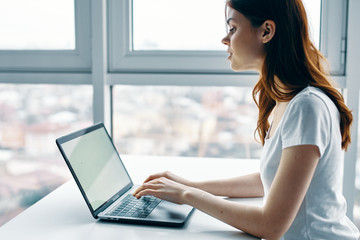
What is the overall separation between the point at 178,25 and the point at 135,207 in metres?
1.05

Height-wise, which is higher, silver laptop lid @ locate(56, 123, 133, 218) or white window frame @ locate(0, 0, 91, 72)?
white window frame @ locate(0, 0, 91, 72)

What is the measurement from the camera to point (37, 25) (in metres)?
1.95

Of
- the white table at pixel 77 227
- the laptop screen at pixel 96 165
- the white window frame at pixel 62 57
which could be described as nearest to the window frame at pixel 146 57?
the white window frame at pixel 62 57

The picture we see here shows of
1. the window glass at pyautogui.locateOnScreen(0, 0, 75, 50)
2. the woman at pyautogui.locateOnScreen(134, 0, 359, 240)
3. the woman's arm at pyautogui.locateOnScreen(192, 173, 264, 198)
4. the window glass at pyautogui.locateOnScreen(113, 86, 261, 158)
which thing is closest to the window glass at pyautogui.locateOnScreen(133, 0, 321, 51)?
the window glass at pyautogui.locateOnScreen(113, 86, 261, 158)

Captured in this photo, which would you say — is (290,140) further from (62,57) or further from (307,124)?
(62,57)

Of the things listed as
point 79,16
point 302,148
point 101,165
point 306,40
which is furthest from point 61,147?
point 79,16

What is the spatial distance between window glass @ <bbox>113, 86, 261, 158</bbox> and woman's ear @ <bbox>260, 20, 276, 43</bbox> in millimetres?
839

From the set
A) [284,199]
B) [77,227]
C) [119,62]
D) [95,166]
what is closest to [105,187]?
[95,166]

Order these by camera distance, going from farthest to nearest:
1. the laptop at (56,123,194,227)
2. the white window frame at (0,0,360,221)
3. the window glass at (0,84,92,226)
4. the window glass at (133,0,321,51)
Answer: the window glass at (0,84,92,226), the window glass at (133,0,321,51), the white window frame at (0,0,360,221), the laptop at (56,123,194,227)

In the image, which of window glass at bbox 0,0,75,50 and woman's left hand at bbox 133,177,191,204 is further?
window glass at bbox 0,0,75,50

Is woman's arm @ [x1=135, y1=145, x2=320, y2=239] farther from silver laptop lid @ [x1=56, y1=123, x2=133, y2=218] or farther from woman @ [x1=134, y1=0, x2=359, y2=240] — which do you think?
silver laptop lid @ [x1=56, y1=123, x2=133, y2=218]

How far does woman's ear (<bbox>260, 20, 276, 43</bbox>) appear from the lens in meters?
1.04

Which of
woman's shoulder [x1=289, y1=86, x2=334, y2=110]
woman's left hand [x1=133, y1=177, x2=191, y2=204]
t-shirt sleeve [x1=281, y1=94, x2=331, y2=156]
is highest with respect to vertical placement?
woman's shoulder [x1=289, y1=86, x2=334, y2=110]

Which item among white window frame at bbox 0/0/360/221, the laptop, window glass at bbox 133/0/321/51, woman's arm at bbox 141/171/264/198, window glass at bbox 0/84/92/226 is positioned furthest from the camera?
window glass at bbox 0/84/92/226
